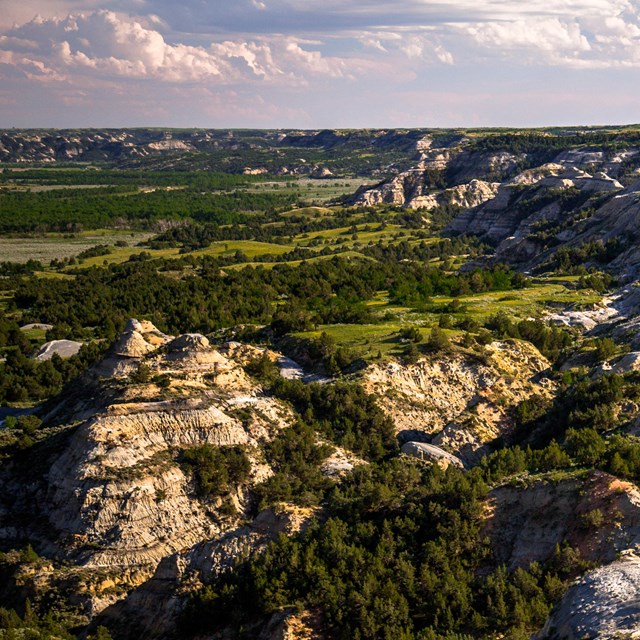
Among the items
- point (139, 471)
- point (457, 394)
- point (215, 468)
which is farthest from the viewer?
point (457, 394)

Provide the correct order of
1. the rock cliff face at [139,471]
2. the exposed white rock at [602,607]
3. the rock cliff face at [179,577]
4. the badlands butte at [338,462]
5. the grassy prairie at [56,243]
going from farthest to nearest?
the grassy prairie at [56,243] → the rock cliff face at [139,471] → the rock cliff face at [179,577] → the badlands butte at [338,462] → the exposed white rock at [602,607]

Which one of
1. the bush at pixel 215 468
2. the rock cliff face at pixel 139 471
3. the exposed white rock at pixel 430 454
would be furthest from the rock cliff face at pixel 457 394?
the bush at pixel 215 468

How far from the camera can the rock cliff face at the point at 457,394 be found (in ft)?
133

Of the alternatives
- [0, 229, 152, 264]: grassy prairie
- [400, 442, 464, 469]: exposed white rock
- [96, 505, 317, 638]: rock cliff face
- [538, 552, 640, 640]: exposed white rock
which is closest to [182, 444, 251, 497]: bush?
[96, 505, 317, 638]: rock cliff face

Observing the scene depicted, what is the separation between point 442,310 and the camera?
57688 millimetres

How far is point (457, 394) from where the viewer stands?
4362cm

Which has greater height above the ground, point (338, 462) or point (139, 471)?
point (139, 471)

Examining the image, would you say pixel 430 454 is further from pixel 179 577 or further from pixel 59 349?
pixel 59 349

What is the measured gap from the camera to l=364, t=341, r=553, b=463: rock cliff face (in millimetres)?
40500

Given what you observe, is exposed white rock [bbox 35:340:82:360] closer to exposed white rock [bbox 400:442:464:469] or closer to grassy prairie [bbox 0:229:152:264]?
exposed white rock [bbox 400:442:464:469]

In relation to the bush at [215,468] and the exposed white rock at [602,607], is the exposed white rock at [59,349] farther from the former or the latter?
the exposed white rock at [602,607]

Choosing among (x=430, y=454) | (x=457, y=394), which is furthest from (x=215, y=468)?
(x=457, y=394)

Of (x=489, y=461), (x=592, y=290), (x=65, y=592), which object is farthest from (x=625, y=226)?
(x=65, y=592)

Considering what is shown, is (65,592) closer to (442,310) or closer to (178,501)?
(178,501)
